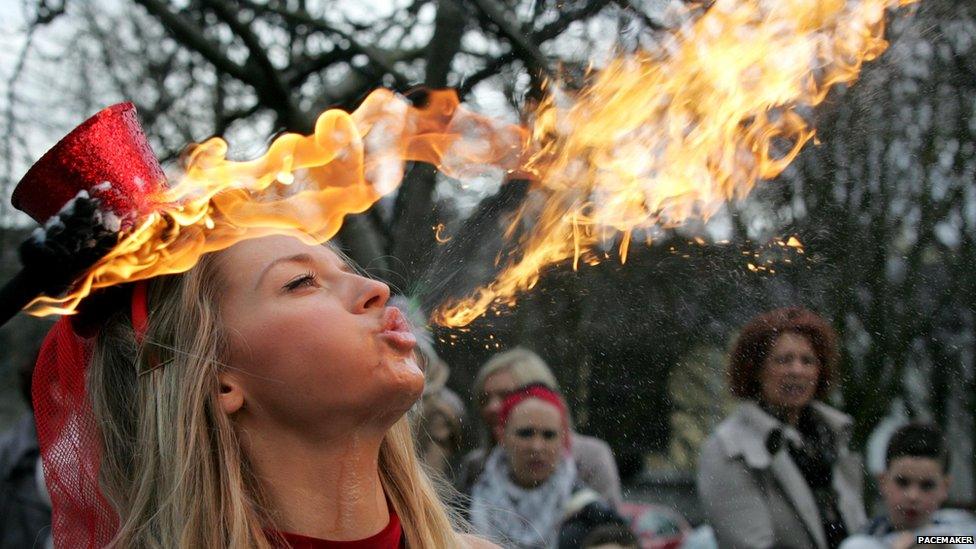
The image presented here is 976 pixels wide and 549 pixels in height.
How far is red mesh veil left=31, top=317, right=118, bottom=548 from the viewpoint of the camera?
1.75 m

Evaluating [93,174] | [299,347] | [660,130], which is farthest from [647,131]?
[93,174]

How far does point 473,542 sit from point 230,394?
69cm

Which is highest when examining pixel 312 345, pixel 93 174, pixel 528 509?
pixel 93 174

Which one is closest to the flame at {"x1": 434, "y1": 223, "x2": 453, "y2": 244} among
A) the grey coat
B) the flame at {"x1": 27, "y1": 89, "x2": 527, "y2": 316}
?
the flame at {"x1": 27, "y1": 89, "x2": 527, "y2": 316}

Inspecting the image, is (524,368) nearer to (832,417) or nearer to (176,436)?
(832,417)

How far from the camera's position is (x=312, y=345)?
1.63 metres

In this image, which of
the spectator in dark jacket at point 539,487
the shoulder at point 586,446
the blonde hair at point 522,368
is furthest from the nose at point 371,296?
the shoulder at point 586,446

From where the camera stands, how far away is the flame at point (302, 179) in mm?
1670

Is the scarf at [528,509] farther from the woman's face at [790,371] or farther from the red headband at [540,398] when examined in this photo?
the woman's face at [790,371]

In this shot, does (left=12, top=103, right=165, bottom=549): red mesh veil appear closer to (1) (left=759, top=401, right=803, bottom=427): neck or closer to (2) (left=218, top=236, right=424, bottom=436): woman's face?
(2) (left=218, top=236, right=424, bottom=436): woman's face

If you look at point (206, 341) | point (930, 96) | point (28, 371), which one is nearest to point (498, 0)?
point (930, 96)

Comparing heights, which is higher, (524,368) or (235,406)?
(524,368)

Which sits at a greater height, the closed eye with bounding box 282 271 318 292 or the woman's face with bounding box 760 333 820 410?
the closed eye with bounding box 282 271 318 292

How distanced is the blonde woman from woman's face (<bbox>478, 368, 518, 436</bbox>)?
3.30 feet
